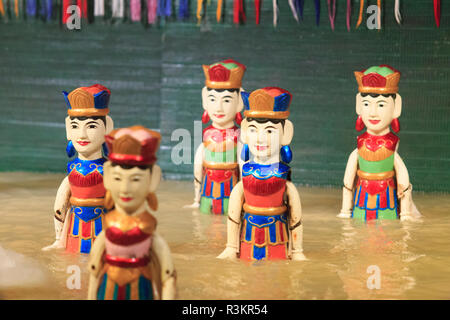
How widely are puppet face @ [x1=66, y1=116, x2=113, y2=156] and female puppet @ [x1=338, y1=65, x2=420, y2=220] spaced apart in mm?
2340

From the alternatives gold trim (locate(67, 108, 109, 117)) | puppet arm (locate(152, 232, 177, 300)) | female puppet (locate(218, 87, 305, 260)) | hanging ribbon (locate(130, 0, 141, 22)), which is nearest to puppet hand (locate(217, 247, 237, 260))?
female puppet (locate(218, 87, 305, 260))

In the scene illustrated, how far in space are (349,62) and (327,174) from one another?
1182mm

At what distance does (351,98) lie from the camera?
801 centimetres

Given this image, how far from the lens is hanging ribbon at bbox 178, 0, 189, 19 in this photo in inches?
323

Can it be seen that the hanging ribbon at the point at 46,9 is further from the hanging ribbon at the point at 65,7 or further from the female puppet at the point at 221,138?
the female puppet at the point at 221,138

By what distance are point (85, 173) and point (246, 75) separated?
138 inches

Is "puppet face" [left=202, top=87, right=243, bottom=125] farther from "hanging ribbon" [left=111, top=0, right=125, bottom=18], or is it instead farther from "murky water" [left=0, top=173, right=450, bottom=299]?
"hanging ribbon" [left=111, top=0, right=125, bottom=18]

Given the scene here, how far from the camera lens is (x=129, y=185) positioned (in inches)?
143

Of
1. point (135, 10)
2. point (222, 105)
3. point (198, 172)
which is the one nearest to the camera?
point (222, 105)

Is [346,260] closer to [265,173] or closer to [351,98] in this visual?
[265,173]

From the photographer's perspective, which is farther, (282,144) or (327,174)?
(327,174)

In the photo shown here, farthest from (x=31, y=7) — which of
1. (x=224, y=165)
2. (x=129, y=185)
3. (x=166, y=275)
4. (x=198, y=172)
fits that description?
(x=166, y=275)

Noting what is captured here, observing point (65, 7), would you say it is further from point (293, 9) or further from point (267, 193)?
point (267, 193)
